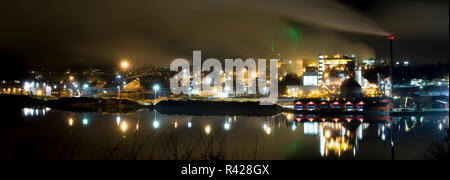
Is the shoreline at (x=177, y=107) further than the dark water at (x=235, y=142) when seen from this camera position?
Yes

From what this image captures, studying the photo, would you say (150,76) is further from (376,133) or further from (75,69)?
(376,133)

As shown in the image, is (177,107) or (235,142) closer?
(235,142)

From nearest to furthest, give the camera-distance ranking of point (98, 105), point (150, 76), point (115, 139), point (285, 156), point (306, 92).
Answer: point (285, 156) → point (115, 139) → point (98, 105) → point (306, 92) → point (150, 76)

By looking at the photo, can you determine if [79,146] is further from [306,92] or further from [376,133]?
[306,92]

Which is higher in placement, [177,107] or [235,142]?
[177,107]

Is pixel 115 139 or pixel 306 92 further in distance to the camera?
pixel 306 92

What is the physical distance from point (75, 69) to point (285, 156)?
113 m

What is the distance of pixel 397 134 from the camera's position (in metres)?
19.1

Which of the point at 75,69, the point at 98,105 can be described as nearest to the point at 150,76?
the point at 75,69

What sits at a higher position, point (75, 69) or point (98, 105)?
point (75, 69)

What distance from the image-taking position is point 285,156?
1264 centimetres

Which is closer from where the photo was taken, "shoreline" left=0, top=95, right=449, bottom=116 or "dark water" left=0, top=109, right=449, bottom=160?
"dark water" left=0, top=109, right=449, bottom=160
